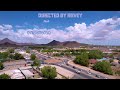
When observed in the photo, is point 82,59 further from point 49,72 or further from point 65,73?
point 49,72

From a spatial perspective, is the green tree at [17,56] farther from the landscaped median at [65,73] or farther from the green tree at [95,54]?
the green tree at [95,54]

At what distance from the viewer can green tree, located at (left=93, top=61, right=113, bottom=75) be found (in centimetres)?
290

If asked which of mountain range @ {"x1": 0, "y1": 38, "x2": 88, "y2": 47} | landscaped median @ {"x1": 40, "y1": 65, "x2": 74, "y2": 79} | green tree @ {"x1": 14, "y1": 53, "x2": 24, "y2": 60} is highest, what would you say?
mountain range @ {"x1": 0, "y1": 38, "x2": 88, "y2": 47}

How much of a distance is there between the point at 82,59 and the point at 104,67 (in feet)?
1.07

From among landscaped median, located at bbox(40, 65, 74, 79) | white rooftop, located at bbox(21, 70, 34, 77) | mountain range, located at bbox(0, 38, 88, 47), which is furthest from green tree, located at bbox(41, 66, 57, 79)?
mountain range, located at bbox(0, 38, 88, 47)

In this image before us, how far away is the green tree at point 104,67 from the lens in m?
2.90

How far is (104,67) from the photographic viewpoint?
2916 mm

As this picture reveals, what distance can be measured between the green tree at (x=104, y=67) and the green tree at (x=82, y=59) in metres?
0.15

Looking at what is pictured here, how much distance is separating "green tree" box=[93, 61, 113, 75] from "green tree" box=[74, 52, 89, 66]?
15cm

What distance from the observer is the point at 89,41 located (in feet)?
9.93

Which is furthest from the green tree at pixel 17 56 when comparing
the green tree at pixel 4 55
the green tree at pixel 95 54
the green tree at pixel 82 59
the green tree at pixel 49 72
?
the green tree at pixel 95 54

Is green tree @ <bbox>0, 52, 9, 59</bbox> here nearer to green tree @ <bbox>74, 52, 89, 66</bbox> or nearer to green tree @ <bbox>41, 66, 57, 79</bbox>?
green tree @ <bbox>41, 66, 57, 79</bbox>

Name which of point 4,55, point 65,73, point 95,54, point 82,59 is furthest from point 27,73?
point 95,54
